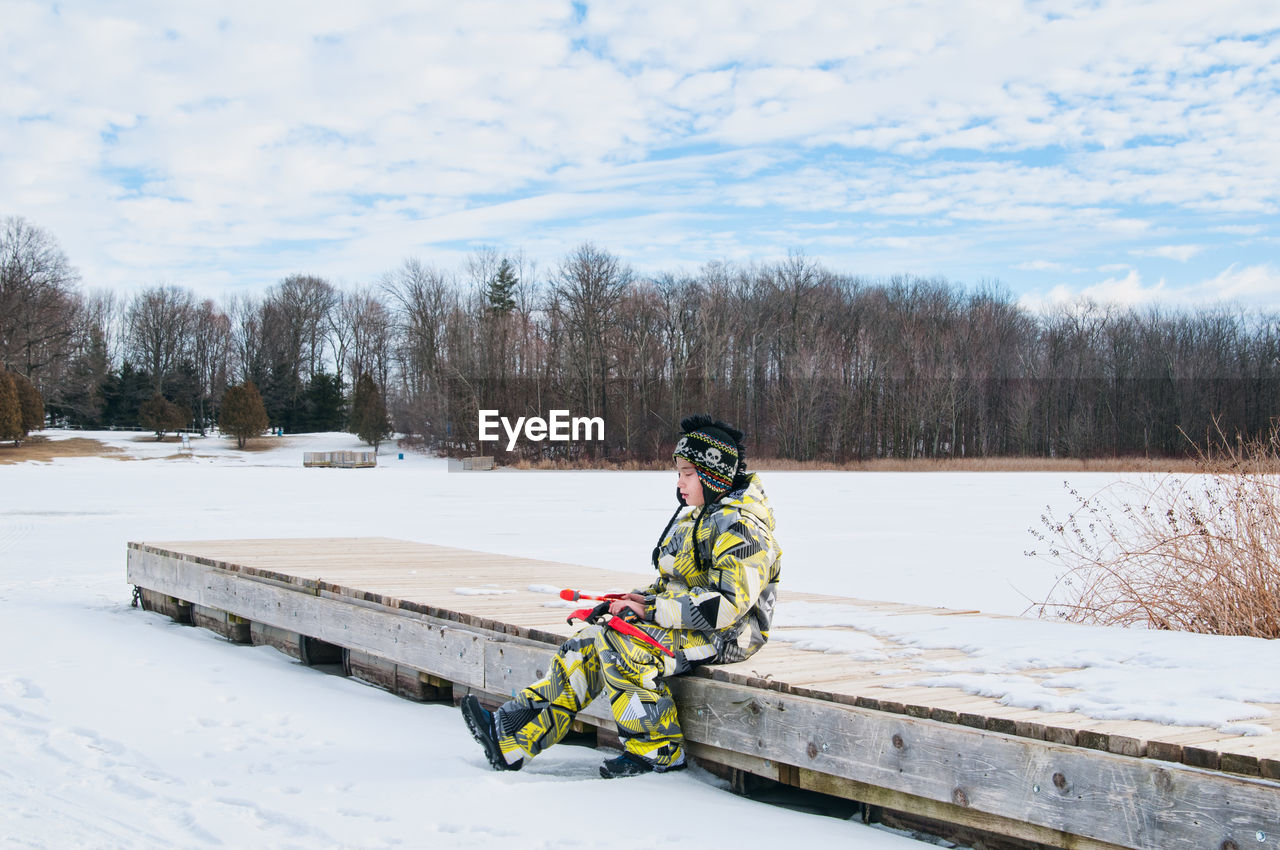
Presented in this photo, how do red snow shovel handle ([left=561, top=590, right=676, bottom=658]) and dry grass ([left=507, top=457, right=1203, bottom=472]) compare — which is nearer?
red snow shovel handle ([left=561, top=590, right=676, bottom=658])

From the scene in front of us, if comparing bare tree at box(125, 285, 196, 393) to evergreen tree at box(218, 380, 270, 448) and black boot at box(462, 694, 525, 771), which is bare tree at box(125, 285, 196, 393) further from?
black boot at box(462, 694, 525, 771)

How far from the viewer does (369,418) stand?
197 ft

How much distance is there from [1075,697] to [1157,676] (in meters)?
0.58

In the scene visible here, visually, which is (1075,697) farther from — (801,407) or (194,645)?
(801,407)

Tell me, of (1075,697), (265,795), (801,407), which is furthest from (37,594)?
(801,407)

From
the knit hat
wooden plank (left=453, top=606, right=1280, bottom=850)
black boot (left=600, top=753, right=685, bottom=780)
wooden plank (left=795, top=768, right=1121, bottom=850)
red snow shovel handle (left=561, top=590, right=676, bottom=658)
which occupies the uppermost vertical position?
the knit hat

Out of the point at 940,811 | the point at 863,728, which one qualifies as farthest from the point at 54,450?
the point at 940,811

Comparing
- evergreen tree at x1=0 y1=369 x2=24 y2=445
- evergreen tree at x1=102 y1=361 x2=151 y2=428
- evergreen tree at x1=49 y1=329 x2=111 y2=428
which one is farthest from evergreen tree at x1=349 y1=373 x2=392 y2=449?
evergreen tree at x1=49 y1=329 x2=111 y2=428

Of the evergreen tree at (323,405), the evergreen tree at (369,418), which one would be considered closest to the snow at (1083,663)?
the evergreen tree at (369,418)

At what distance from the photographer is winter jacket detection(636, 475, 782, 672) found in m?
4.45

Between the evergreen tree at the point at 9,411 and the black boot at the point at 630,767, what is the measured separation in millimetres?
53812

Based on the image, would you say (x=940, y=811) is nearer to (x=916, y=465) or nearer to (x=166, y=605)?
(x=166, y=605)

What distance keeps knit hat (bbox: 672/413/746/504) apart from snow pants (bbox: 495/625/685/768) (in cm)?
66

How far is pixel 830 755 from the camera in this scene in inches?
152
